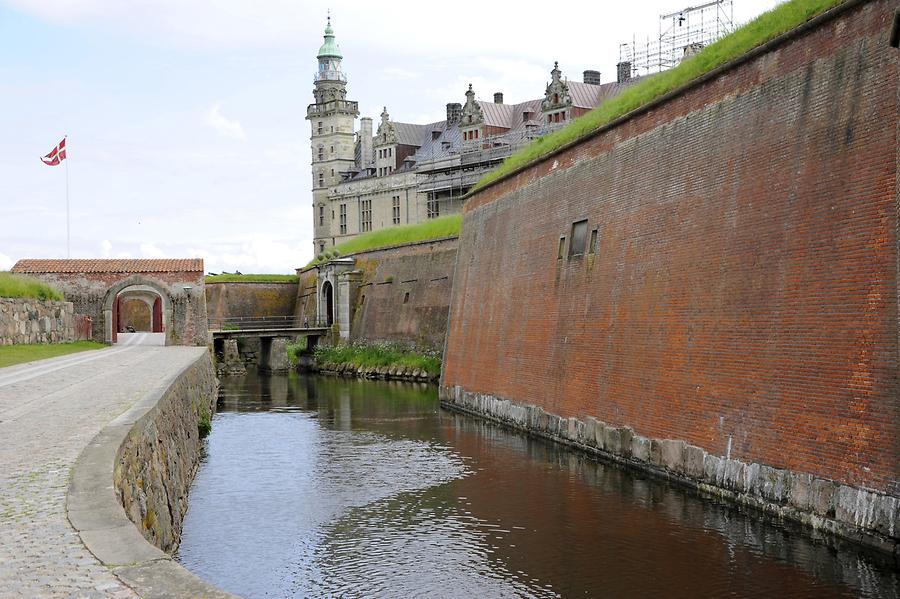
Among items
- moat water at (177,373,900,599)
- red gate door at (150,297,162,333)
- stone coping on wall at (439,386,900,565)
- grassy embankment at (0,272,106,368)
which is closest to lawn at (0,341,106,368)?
grassy embankment at (0,272,106,368)

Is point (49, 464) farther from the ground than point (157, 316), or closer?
closer

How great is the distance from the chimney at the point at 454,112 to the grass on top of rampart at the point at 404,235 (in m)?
14.9

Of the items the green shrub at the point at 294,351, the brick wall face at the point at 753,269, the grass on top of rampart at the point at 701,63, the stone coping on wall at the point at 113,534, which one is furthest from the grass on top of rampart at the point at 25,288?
the stone coping on wall at the point at 113,534

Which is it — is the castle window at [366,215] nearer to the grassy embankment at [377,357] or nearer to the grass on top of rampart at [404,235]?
the grass on top of rampart at [404,235]

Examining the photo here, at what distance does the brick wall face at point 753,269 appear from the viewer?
11109mm

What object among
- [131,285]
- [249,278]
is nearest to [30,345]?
[131,285]

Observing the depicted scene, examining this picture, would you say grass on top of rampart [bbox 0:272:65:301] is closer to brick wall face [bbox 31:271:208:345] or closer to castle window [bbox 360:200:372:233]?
brick wall face [bbox 31:271:208:345]

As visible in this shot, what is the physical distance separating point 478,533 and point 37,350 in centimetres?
2040

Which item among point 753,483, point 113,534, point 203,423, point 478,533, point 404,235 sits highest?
point 404,235

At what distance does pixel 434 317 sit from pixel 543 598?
97.2ft

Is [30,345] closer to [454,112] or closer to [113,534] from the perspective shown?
[113,534]

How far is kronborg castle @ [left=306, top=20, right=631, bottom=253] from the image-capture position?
2094 inches

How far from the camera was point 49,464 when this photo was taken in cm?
923

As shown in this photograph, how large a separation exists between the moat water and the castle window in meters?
48.0
